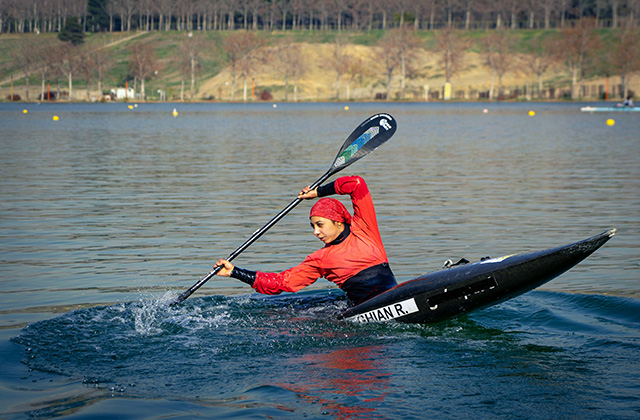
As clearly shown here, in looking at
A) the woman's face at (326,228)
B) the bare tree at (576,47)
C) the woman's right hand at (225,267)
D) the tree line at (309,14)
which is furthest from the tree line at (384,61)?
the woman's right hand at (225,267)

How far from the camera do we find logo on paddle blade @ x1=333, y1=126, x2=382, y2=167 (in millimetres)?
10367

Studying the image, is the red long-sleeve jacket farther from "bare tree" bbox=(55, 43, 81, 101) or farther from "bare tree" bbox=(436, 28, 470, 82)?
"bare tree" bbox=(55, 43, 81, 101)

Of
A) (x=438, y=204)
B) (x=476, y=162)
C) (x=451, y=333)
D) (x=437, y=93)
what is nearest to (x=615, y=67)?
(x=437, y=93)

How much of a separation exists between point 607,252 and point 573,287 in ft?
8.05

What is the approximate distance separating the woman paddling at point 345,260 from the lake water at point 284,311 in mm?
495

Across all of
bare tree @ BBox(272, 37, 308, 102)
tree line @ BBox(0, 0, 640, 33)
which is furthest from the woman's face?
tree line @ BBox(0, 0, 640, 33)

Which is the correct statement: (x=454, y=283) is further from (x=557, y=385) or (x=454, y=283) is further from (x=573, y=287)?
(x=573, y=287)

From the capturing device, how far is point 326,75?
427ft

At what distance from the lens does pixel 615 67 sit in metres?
116

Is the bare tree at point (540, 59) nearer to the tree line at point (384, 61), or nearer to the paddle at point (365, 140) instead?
the tree line at point (384, 61)

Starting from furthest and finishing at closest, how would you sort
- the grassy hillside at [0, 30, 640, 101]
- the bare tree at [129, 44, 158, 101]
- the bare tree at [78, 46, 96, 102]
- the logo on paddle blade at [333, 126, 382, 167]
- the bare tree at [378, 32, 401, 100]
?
the grassy hillside at [0, 30, 640, 101]
the bare tree at [129, 44, 158, 101]
the bare tree at [378, 32, 401, 100]
the bare tree at [78, 46, 96, 102]
the logo on paddle blade at [333, 126, 382, 167]

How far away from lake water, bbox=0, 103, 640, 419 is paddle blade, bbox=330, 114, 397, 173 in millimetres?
1748

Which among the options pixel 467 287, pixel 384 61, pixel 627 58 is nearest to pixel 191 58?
pixel 384 61

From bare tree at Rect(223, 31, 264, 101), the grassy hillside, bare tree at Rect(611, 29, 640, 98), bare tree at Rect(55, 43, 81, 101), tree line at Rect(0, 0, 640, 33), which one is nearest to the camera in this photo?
bare tree at Rect(611, 29, 640, 98)
